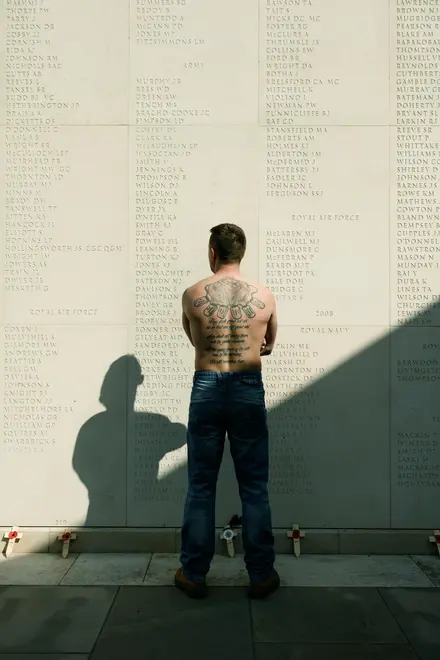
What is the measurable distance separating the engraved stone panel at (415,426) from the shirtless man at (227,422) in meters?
1.37

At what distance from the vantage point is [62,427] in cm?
450

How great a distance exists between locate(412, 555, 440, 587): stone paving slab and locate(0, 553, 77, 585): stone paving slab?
8.31 feet

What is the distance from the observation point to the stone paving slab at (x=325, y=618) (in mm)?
3051

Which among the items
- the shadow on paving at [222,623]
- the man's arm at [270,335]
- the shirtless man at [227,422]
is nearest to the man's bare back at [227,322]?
the shirtless man at [227,422]

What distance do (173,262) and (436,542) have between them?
2.95 meters

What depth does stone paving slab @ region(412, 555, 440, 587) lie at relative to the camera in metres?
3.91

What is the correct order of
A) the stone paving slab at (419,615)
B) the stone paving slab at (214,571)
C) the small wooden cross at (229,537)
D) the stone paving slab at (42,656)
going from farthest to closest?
the small wooden cross at (229,537) < the stone paving slab at (214,571) < the stone paving slab at (419,615) < the stone paving slab at (42,656)

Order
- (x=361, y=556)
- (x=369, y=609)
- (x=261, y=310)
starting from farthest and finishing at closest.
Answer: (x=361, y=556)
(x=261, y=310)
(x=369, y=609)

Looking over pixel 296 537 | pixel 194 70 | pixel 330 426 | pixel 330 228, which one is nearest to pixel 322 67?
pixel 194 70

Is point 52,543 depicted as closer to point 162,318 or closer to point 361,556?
point 162,318

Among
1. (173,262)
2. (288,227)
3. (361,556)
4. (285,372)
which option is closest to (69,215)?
(173,262)

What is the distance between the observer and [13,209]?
4535 millimetres

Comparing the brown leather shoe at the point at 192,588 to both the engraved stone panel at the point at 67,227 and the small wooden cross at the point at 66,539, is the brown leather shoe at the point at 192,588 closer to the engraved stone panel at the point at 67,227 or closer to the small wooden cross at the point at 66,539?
the small wooden cross at the point at 66,539

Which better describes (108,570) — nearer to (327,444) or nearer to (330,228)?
(327,444)
